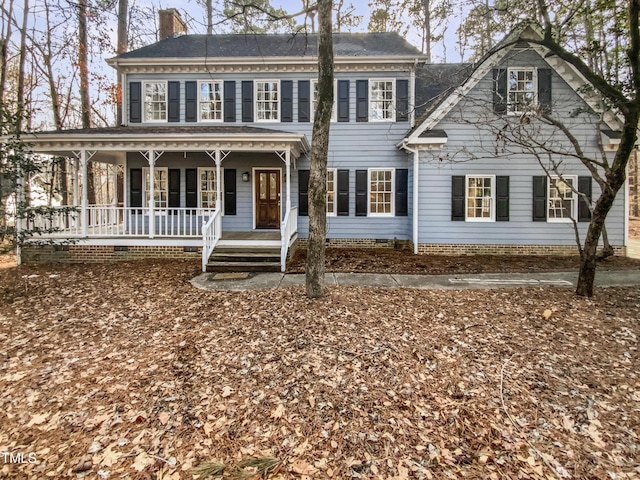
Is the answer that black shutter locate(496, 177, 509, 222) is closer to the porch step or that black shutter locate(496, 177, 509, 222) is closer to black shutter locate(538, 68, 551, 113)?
black shutter locate(538, 68, 551, 113)

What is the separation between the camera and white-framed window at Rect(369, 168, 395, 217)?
13.0m

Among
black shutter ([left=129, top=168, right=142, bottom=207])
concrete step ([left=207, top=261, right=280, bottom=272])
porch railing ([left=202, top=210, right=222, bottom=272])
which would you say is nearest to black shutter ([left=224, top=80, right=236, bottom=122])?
black shutter ([left=129, top=168, right=142, bottom=207])

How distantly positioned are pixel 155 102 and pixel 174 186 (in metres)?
3.25

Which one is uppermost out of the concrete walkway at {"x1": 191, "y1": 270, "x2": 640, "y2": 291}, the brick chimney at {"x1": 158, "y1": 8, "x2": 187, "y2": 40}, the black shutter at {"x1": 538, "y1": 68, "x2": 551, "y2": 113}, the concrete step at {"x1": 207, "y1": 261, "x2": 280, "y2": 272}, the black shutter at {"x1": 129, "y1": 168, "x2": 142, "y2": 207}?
the brick chimney at {"x1": 158, "y1": 8, "x2": 187, "y2": 40}

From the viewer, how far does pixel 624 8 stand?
7.27 meters

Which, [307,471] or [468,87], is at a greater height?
[468,87]

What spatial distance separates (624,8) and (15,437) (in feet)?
38.0

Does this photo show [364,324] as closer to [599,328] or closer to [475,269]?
[599,328]

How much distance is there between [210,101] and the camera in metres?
13.1

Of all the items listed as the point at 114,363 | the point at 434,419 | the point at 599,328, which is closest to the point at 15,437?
the point at 114,363

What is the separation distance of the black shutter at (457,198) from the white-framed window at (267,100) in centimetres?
656

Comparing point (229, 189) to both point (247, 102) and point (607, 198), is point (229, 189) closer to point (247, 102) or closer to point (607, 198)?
Result: point (247, 102)

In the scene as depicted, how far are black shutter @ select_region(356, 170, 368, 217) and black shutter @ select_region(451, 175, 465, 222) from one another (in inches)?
116

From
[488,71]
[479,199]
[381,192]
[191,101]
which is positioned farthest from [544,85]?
[191,101]
